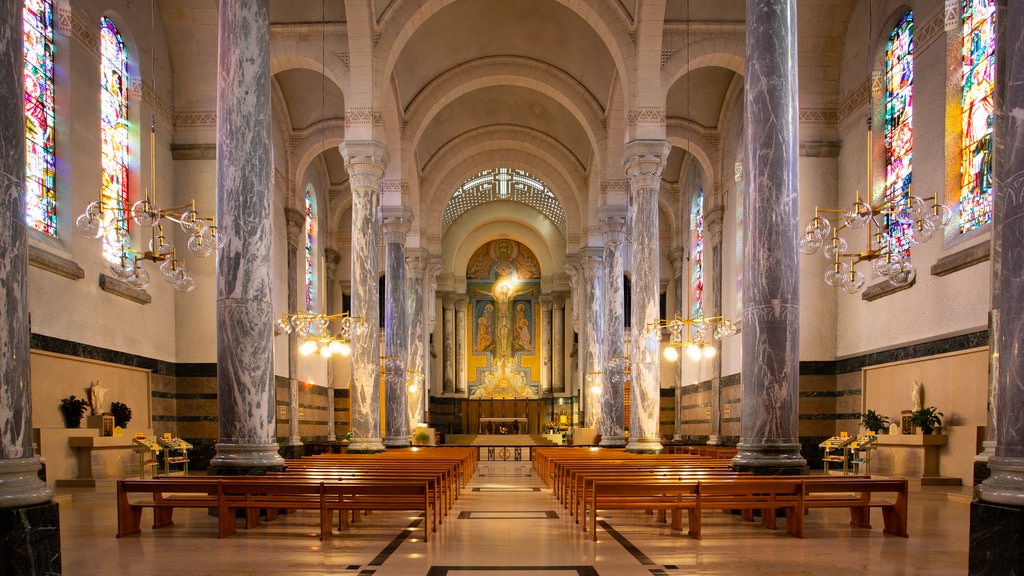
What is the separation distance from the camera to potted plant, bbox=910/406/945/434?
14695 mm

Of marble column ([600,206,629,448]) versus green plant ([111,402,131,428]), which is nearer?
green plant ([111,402,131,428])

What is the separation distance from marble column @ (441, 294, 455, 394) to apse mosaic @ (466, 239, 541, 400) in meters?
1.82

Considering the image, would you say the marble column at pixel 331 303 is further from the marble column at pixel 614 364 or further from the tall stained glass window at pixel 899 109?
the tall stained glass window at pixel 899 109

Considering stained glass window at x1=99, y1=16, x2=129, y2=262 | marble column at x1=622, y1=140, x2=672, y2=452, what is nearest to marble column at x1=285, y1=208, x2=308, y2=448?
stained glass window at x1=99, y1=16, x2=129, y2=262

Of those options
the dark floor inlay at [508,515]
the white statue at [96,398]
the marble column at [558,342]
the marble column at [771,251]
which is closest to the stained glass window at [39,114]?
the white statue at [96,398]

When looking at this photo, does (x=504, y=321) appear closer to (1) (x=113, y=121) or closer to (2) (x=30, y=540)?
(1) (x=113, y=121)

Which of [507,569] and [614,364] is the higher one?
[614,364]

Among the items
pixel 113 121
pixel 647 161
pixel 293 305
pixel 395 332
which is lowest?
pixel 395 332

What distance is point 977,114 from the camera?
47.1 feet

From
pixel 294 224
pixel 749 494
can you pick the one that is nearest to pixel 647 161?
pixel 749 494

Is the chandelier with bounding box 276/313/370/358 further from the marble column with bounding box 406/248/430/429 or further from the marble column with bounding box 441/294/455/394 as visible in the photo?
the marble column with bounding box 441/294/455/394

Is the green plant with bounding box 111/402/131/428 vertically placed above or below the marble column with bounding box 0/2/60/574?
below

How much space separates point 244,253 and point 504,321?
37.4 metres

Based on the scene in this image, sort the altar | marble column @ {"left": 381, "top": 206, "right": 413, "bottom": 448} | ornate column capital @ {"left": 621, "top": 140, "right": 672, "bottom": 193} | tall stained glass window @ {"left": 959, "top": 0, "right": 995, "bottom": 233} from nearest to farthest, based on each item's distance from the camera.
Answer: tall stained glass window @ {"left": 959, "top": 0, "right": 995, "bottom": 233}
ornate column capital @ {"left": 621, "top": 140, "right": 672, "bottom": 193}
marble column @ {"left": 381, "top": 206, "right": 413, "bottom": 448}
the altar
